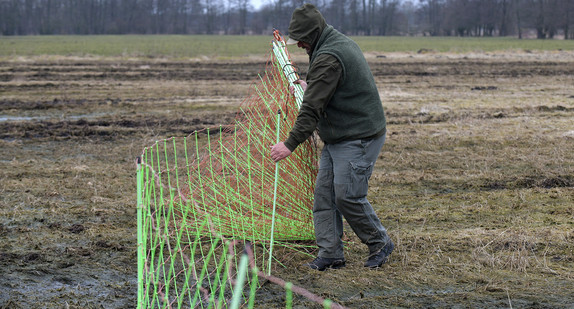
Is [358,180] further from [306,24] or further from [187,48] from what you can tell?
[187,48]

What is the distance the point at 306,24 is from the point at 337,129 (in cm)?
72

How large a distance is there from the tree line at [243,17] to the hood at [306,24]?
75.0 m

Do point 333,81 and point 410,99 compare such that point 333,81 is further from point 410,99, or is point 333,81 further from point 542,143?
point 410,99

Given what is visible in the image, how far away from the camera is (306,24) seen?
3998 millimetres

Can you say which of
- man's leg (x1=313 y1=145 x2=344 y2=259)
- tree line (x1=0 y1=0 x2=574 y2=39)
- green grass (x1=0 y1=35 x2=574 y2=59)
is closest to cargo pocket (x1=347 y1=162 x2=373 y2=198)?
man's leg (x1=313 y1=145 x2=344 y2=259)

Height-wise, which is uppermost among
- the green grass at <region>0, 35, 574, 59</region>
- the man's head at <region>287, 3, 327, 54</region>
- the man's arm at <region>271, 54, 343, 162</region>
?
the green grass at <region>0, 35, 574, 59</region>

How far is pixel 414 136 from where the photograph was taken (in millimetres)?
9477

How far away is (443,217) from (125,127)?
648 cm

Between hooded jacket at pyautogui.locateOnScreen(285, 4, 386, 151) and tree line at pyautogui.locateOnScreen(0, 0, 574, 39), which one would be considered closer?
hooded jacket at pyautogui.locateOnScreen(285, 4, 386, 151)

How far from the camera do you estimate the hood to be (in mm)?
3984

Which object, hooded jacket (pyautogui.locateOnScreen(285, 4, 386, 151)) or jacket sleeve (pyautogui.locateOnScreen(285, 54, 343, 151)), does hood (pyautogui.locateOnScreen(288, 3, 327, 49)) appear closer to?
hooded jacket (pyautogui.locateOnScreen(285, 4, 386, 151))

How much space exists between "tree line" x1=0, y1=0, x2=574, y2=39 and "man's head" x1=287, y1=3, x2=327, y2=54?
75.0m

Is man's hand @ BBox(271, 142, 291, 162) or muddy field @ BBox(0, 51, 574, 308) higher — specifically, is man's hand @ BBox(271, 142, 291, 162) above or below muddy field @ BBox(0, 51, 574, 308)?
above

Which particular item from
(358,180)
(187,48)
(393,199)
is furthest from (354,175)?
(187,48)
